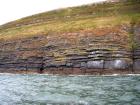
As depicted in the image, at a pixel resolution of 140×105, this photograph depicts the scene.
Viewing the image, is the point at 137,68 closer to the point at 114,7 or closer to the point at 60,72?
the point at 60,72

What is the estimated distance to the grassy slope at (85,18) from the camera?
10306 centimetres

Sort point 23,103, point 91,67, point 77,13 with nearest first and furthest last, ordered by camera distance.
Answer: point 23,103 < point 91,67 < point 77,13

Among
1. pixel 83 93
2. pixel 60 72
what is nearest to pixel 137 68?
pixel 60 72

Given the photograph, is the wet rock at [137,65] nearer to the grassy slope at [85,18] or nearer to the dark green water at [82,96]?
the grassy slope at [85,18]

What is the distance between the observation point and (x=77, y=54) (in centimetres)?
9081

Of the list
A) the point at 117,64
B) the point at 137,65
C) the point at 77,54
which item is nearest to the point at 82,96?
the point at 137,65

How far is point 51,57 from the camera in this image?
318ft

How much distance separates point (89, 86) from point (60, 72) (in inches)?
1259

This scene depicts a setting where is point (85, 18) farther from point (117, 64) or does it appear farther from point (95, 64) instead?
point (117, 64)

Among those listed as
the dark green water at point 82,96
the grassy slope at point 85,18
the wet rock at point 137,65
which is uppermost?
the grassy slope at point 85,18

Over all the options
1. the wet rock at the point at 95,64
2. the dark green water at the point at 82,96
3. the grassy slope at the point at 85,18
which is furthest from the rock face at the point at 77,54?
the dark green water at the point at 82,96

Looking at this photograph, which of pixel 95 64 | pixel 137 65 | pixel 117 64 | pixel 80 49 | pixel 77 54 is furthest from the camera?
pixel 80 49

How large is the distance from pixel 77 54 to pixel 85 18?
30.0 meters

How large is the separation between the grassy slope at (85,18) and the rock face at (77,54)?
4513 mm
